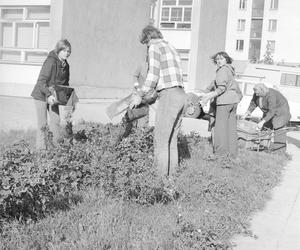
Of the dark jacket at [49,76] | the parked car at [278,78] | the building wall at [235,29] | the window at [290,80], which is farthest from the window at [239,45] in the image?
the dark jacket at [49,76]

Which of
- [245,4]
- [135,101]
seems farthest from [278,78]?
[245,4]

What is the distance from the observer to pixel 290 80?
21.3 meters

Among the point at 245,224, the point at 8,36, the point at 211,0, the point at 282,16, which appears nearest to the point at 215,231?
the point at 245,224

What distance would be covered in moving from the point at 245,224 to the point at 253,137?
18.2ft

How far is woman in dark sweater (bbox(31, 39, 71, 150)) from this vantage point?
23.2 ft

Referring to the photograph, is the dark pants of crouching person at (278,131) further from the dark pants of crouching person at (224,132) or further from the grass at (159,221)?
the grass at (159,221)

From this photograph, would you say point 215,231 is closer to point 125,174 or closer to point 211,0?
point 125,174

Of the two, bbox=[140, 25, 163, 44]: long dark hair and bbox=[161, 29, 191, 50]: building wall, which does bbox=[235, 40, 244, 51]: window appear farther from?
bbox=[140, 25, 163, 44]: long dark hair

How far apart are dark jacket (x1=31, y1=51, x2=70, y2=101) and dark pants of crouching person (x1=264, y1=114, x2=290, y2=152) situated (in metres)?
4.94

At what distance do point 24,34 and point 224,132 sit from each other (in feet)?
41.0

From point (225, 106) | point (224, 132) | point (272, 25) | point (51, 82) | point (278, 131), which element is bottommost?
point (278, 131)

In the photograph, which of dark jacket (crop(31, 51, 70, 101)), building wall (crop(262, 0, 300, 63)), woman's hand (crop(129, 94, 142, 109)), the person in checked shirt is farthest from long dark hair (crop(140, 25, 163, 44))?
building wall (crop(262, 0, 300, 63))

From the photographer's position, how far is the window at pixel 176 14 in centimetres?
3331

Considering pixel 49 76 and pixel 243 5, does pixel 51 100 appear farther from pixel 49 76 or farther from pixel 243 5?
pixel 243 5
